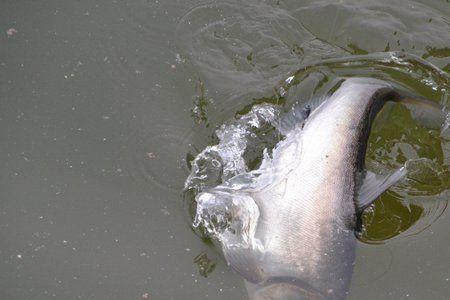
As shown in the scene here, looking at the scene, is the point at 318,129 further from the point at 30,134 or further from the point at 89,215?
the point at 30,134

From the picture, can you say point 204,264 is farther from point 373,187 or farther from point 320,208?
point 373,187

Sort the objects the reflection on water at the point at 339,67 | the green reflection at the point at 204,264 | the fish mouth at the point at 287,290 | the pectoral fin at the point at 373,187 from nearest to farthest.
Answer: the fish mouth at the point at 287,290 < the pectoral fin at the point at 373,187 < the green reflection at the point at 204,264 < the reflection on water at the point at 339,67

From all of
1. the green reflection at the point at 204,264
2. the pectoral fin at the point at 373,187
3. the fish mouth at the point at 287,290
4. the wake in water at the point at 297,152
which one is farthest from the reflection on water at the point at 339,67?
the fish mouth at the point at 287,290

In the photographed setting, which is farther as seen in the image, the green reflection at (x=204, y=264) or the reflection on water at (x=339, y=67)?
the reflection on water at (x=339, y=67)

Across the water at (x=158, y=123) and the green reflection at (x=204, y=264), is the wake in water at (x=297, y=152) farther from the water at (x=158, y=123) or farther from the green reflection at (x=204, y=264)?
the green reflection at (x=204, y=264)

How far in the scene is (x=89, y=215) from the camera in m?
3.84

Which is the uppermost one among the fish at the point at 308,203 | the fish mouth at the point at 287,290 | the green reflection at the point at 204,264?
the fish at the point at 308,203

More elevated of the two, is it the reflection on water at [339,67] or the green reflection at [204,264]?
the reflection on water at [339,67]

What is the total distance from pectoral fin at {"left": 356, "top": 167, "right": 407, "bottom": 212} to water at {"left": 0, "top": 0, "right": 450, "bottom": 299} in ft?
1.69

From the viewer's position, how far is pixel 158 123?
4.21 m

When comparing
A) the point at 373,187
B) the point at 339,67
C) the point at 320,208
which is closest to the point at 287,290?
the point at 320,208

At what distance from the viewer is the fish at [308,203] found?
11.2 ft

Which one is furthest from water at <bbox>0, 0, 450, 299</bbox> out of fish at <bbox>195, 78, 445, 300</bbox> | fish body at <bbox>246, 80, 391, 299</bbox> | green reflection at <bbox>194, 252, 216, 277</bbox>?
fish body at <bbox>246, 80, 391, 299</bbox>

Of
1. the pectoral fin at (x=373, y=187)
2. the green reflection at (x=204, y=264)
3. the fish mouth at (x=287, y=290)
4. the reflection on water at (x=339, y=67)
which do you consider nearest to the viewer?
the fish mouth at (x=287, y=290)
